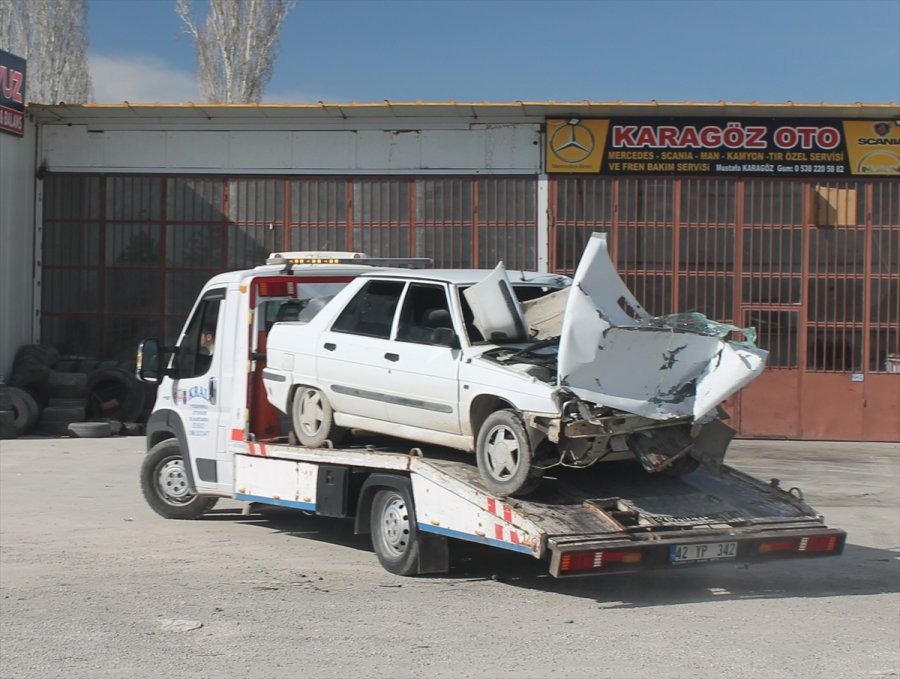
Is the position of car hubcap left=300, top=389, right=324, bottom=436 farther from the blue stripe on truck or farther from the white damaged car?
the blue stripe on truck

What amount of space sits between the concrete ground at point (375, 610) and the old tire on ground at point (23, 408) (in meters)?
7.73

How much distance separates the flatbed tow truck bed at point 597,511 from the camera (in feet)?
23.6

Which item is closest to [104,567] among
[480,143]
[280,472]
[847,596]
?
[280,472]

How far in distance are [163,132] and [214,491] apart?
1204 cm

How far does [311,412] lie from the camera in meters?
9.30

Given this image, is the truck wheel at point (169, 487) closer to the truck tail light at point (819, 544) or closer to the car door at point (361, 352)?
the car door at point (361, 352)

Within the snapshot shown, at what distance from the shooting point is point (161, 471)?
36.1 ft

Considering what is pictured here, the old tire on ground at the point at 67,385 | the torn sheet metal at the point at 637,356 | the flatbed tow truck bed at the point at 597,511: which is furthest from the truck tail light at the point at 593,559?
the old tire on ground at the point at 67,385

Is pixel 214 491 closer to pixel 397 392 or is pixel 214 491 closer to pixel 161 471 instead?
pixel 161 471

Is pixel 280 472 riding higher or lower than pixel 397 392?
lower

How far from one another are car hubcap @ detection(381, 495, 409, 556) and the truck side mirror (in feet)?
11.6

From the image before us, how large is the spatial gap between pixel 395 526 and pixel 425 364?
1.28 metres

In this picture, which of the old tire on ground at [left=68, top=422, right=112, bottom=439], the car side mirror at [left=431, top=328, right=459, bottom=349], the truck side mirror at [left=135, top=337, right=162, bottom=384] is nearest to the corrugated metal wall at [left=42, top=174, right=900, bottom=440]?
→ the old tire on ground at [left=68, top=422, right=112, bottom=439]

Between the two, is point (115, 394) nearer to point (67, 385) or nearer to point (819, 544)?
point (67, 385)
